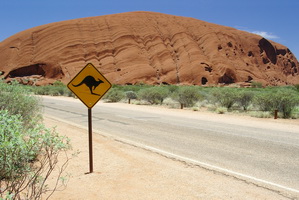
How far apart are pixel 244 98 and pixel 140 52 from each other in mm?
54506

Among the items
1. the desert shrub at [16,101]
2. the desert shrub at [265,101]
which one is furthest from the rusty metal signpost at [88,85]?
the desert shrub at [265,101]

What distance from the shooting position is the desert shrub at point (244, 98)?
20853 mm

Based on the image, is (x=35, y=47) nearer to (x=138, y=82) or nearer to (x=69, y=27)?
(x=69, y=27)


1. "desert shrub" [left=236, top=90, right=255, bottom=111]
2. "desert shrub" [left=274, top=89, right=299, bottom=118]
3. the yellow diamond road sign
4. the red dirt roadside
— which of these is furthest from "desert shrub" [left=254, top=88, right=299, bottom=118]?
the yellow diamond road sign

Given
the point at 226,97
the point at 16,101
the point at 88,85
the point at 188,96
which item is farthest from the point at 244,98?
the point at 88,85

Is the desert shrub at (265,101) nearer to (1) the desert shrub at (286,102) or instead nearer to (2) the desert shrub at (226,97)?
(1) the desert shrub at (286,102)

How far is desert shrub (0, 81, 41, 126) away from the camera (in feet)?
22.4

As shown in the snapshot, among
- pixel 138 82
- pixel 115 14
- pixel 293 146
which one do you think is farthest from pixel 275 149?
pixel 115 14

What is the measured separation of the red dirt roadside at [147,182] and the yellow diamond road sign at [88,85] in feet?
4.89

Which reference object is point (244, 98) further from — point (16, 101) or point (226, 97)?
point (16, 101)

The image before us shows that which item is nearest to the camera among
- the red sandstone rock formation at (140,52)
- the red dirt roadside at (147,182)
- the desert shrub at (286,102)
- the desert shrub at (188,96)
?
the red dirt roadside at (147,182)

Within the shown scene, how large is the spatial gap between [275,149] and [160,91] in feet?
66.7

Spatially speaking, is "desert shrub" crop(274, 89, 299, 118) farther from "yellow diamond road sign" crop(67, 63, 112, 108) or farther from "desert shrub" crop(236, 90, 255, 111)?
"yellow diamond road sign" crop(67, 63, 112, 108)

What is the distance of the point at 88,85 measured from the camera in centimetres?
550
